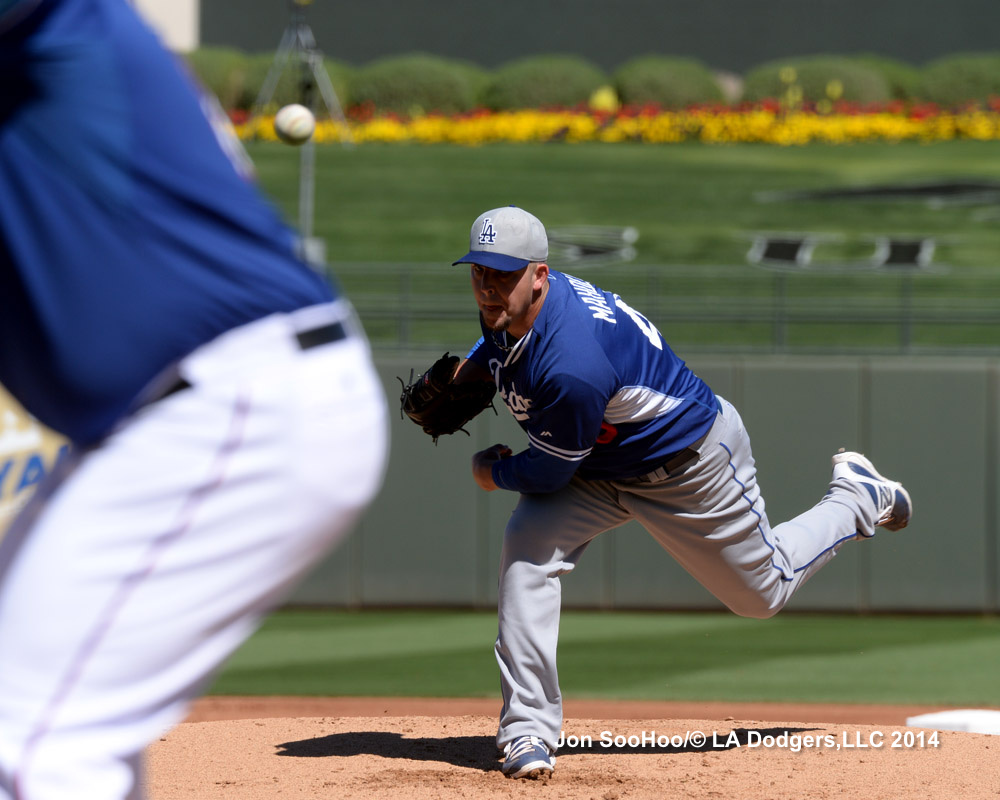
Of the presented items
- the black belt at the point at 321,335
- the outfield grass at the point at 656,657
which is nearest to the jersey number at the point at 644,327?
the black belt at the point at 321,335

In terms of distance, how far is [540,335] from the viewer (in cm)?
413

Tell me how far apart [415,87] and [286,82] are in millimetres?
2386

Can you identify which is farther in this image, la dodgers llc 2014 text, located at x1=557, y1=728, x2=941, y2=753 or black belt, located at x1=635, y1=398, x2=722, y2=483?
la dodgers llc 2014 text, located at x1=557, y1=728, x2=941, y2=753

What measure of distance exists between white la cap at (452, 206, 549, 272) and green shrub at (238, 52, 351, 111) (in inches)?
815

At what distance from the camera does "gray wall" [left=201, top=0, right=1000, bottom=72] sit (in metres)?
25.3

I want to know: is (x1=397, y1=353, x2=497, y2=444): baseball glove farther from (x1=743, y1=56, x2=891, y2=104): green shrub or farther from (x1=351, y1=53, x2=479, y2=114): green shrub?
(x1=743, y1=56, x2=891, y2=104): green shrub

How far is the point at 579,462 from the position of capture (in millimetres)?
4203

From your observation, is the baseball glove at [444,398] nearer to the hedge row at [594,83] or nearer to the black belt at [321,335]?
the black belt at [321,335]

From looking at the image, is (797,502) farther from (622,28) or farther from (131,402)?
(622,28)

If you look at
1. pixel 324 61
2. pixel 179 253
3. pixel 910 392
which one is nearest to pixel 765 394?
pixel 910 392

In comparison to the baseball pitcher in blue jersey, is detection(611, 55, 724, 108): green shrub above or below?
above

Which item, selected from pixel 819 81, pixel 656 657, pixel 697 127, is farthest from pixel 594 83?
pixel 656 657

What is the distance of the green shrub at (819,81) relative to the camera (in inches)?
956

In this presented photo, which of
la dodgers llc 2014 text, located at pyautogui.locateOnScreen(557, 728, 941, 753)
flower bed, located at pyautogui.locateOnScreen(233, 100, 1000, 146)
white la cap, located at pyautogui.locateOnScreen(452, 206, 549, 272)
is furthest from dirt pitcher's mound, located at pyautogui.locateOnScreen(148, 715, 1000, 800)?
flower bed, located at pyautogui.locateOnScreen(233, 100, 1000, 146)
